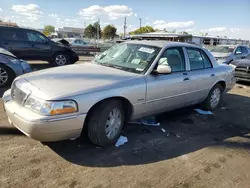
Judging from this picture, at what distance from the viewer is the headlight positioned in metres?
2.85

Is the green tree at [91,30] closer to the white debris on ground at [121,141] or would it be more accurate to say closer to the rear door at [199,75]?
the rear door at [199,75]

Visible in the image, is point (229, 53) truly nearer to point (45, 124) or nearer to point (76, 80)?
point (76, 80)

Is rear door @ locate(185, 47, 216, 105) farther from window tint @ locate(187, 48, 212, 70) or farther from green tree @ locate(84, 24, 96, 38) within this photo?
green tree @ locate(84, 24, 96, 38)

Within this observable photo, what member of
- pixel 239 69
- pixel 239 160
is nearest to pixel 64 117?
pixel 239 160

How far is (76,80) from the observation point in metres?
3.36

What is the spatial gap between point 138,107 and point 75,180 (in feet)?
5.01

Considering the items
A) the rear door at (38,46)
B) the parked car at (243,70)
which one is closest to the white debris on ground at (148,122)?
the parked car at (243,70)

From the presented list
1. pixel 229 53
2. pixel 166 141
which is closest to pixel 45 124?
pixel 166 141

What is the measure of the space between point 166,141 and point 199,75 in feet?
5.81

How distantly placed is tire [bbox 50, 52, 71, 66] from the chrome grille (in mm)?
7588

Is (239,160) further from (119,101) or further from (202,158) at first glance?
(119,101)

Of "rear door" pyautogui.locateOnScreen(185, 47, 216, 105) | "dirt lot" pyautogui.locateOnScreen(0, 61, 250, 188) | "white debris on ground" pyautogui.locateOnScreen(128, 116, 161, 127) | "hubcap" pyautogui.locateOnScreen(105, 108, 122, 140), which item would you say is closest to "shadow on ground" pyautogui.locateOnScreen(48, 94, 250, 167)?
"dirt lot" pyautogui.locateOnScreen(0, 61, 250, 188)

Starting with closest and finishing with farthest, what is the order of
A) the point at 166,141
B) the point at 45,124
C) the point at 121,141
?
1. the point at 45,124
2. the point at 121,141
3. the point at 166,141

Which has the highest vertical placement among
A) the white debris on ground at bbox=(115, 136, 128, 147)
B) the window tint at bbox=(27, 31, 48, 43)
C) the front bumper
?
the window tint at bbox=(27, 31, 48, 43)
